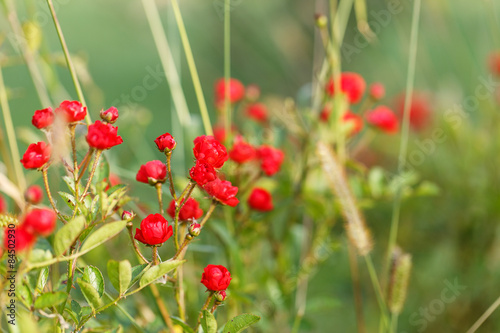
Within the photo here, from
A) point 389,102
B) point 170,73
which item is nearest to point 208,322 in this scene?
point 170,73

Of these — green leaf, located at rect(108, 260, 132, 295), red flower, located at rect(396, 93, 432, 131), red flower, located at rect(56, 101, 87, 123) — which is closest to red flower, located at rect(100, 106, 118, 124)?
red flower, located at rect(56, 101, 87, 123)

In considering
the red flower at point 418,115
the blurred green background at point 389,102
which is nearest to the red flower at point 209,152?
the blurred green background at point 389,102

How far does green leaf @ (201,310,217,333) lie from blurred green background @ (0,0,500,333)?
0.32m

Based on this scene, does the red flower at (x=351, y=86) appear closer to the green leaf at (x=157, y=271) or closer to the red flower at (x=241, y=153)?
the red flower at (x=241, y=153)

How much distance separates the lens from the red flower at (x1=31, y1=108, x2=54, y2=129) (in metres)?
0.44

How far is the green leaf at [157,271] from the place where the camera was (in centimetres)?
42

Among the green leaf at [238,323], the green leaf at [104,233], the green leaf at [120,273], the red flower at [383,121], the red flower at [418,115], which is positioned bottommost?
the red flower at [418,115]

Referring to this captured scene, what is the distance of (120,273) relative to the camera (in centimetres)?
42

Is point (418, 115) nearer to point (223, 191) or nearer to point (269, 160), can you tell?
point (269, 160)

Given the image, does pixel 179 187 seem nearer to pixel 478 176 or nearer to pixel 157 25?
pixel 157 25

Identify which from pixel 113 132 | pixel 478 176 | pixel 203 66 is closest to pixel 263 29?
pixel 203 66

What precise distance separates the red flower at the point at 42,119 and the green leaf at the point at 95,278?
0.41 ft

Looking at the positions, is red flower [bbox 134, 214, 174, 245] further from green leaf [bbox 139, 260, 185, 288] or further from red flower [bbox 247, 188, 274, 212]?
red flower [bbox 247, 188, 274, 212]

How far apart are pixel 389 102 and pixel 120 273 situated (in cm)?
151
